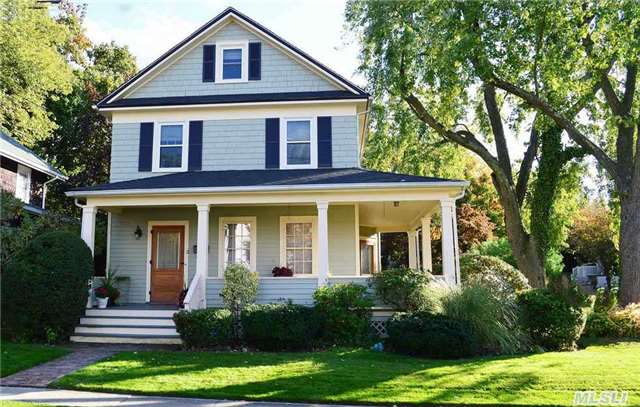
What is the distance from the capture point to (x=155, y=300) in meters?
14.1

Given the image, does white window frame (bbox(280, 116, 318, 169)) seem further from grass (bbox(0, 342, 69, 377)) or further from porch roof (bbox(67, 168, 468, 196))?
grass (bbox(0, 342, 69, 377))

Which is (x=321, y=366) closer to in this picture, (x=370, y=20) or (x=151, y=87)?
(x=151, y=87)

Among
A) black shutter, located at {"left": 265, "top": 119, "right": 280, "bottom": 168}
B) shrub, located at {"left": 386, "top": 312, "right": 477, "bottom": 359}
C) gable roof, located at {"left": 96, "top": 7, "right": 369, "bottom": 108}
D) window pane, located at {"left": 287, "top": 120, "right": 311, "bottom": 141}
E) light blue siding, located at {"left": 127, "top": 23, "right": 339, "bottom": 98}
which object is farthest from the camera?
light blue siding, located at {"left": 127, "top": 23, "right": 339, "bottom": 98}

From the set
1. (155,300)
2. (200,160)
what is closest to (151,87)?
(200,160)

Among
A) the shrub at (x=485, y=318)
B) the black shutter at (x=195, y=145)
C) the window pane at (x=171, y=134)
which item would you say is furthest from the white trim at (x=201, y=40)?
the shrub at (x=485, y=318)

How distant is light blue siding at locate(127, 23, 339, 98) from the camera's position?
15.3m

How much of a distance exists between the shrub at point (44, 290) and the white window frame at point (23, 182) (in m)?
8.87

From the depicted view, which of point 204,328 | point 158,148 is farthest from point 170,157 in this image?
point 204,328

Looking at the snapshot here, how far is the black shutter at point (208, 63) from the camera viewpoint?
1547 cm

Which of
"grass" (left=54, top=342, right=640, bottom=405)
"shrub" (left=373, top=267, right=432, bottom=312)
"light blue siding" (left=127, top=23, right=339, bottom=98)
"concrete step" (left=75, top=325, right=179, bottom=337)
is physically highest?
"light blue siding" (left=127, top=23, right=339, bottom=98)

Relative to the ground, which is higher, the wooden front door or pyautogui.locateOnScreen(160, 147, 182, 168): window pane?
pyautogui.locateOnScreen(160, 147, 182, 168): window pane

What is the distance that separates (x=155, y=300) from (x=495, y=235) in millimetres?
23405

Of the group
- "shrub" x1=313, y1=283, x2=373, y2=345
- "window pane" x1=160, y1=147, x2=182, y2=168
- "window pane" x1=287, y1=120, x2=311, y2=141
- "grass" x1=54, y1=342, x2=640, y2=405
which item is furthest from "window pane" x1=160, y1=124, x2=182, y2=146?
"grass" x1=54, y1=342, x2=640, y2=405

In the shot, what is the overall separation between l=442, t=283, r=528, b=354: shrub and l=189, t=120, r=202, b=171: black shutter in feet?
27.5
